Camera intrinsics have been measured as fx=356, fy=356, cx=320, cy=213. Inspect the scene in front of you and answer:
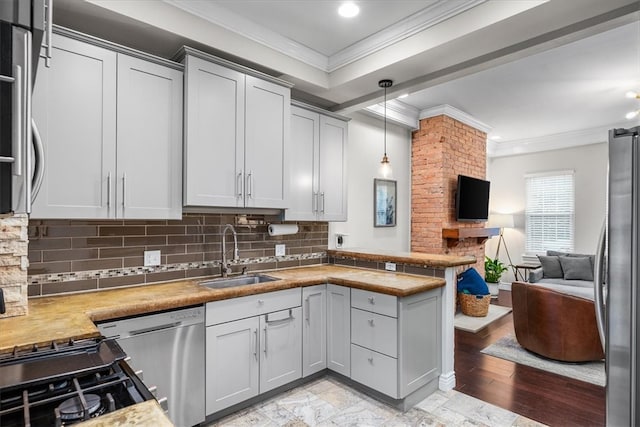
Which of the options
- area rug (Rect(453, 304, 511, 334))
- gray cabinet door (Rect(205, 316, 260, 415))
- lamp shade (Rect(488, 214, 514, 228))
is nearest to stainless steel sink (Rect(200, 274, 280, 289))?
gray cabinet door (Rect(205, 316, 260, 415))

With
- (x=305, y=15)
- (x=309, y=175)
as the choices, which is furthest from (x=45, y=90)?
(x=309, y=175)

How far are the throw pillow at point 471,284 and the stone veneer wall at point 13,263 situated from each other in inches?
186

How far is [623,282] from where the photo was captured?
4.83 ft

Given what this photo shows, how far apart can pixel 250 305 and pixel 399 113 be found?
3262mm

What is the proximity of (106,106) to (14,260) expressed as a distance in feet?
3.19

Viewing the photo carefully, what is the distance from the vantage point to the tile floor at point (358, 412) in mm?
2420

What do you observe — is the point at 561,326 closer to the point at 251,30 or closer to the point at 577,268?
the point at 577,268

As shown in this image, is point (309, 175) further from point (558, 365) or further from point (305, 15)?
point (558, 365)

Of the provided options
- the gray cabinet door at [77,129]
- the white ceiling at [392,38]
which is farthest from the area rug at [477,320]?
the gray cabinet door at [77,129]

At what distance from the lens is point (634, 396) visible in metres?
1.46

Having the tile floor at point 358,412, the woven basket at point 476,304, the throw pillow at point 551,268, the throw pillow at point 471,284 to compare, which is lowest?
the tile floor at point 358,412

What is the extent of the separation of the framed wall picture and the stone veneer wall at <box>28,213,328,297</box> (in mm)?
1490

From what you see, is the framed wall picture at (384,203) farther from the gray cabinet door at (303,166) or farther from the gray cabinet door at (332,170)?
the gray cabinet door at (303,166)

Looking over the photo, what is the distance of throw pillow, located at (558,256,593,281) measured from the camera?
498 centimetres
